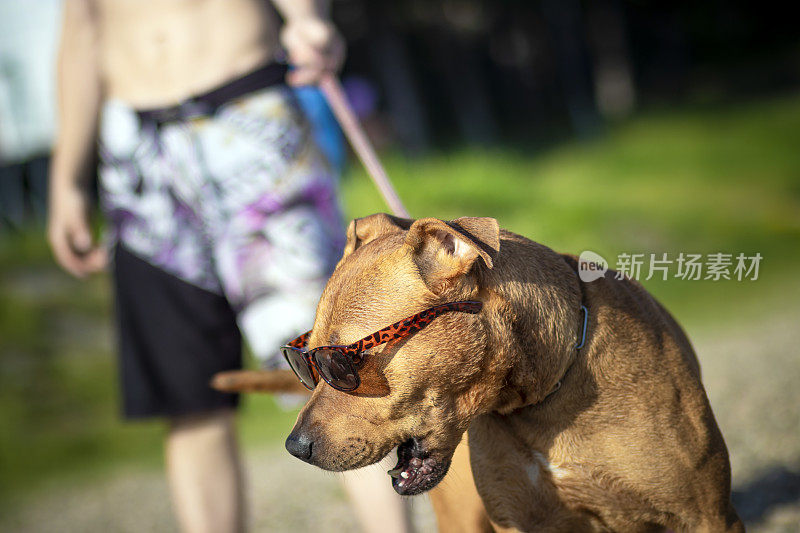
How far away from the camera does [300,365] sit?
212 centimetres

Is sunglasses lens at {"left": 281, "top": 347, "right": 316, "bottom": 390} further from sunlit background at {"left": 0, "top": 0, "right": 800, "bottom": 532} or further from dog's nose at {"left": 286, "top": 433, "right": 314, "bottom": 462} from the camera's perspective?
sunlit background at {"left": 0, "top": 0, "right": 800, "bottom": 532}

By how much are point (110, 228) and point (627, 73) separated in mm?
15256

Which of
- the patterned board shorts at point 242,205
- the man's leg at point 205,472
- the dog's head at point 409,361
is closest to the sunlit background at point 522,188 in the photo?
the man's leg at point 205,472

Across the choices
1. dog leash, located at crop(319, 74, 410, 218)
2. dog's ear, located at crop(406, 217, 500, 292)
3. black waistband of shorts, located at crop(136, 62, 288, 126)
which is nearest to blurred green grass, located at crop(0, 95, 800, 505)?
black waistband of shorts, located at crop(136, 62, 288, 126)

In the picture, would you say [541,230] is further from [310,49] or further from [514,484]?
[514,484]

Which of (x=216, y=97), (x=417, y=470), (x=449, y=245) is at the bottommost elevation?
(x=417, y=470)

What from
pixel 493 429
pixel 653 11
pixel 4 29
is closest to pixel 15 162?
pixel 4 29

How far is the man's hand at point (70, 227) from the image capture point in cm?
335

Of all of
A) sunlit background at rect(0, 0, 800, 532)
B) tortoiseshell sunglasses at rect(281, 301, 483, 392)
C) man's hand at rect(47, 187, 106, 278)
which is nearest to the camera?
tortoiseshell sunglasses at rect(281, 301, 483, 392)

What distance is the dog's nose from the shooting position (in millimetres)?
1941

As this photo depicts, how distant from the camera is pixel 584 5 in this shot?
16.5m

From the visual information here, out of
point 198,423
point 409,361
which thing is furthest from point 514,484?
point 198,423

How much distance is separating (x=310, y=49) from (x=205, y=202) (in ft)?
2.19

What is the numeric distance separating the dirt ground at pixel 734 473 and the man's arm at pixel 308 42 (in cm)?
225
